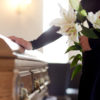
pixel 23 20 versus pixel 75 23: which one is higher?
pixel 23 20

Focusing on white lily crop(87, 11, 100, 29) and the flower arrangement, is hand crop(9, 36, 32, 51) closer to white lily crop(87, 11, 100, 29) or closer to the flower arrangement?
the flower arrangement

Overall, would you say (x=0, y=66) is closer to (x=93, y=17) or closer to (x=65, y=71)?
(x=93, y=17)

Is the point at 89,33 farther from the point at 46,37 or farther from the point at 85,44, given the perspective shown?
the point at 46,37

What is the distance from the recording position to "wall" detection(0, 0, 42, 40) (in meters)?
3.19

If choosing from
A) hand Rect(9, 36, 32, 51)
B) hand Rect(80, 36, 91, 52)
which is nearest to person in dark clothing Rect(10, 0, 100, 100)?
hand Rect(80, 36, 91, 52)

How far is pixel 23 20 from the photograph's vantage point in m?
3.22

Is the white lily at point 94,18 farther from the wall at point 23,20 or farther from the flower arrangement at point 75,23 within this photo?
the wall at point 23,20

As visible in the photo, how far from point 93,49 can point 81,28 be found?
8 cm

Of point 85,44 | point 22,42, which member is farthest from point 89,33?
point 22,42

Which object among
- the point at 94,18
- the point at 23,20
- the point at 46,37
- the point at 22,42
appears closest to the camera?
the point at 94,18

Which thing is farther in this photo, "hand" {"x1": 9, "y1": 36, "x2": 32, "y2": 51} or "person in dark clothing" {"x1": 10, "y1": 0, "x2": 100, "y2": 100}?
"hand" {"x1": 9, "y1": 36, "x2": 32, "y2": 51}

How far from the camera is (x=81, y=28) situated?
0.70m

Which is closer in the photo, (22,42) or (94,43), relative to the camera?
(94,43)

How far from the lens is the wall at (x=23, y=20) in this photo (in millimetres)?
3189
